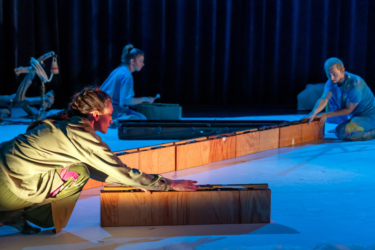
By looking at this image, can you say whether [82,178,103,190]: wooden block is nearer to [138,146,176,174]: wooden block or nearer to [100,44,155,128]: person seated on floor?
[138,146,176,174]: wooden block

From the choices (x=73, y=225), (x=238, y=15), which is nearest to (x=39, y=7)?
(x=238, y=15)

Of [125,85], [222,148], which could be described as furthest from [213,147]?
[125,85]

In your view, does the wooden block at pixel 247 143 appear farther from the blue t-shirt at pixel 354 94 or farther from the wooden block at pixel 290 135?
the blue t-shirt at pixel 354 94

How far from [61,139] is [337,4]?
692 cm

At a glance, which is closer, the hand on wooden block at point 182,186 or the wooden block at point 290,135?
the hand on wooden block at point 182,186

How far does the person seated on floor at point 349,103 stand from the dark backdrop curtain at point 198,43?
332 cm

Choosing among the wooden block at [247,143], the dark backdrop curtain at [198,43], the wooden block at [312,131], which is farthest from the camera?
the dark backdrop curtain at [198,43]

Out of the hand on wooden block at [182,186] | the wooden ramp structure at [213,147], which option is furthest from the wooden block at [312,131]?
the hand on wooden block at [182,186]

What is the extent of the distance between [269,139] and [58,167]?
2421 millimetres

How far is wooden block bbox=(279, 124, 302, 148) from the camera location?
4016 millimetres

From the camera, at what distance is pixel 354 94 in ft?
13.2

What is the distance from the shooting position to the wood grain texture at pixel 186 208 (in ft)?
6.62

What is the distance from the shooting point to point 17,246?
178cm

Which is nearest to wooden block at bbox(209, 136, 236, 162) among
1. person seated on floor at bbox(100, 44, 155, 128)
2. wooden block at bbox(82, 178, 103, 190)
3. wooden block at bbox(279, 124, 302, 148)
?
wooden block at bbox(279, 124, 302, 148)
